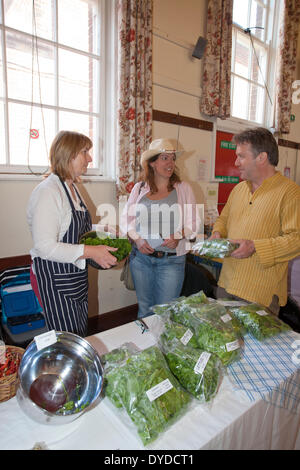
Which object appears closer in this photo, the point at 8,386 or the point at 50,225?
the point at 8,386

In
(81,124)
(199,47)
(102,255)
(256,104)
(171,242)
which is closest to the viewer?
(102,255)

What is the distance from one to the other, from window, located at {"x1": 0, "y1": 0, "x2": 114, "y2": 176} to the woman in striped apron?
968mm

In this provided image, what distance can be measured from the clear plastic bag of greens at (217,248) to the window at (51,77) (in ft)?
5.06

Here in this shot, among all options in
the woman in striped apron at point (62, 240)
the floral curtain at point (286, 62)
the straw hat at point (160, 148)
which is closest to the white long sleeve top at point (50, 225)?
the woman in striped apron at point (62, 240)

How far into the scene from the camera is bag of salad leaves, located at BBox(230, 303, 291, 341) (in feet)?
3.78

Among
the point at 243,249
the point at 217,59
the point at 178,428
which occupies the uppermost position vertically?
the point at 217,59

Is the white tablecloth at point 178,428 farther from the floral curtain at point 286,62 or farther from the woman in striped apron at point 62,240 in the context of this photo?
the floral curtain at point 286,62

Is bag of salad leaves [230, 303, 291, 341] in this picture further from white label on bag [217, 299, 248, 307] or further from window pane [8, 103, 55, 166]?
window pane [8, 103, 55, 166]

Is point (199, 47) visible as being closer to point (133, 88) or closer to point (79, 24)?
point (133, 88)

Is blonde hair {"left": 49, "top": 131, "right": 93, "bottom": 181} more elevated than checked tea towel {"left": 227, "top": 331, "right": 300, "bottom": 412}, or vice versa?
blonde hair {"left": 49, "top": 131, "right": 93, "bottom": 181}

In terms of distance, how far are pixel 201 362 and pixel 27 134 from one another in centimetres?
208

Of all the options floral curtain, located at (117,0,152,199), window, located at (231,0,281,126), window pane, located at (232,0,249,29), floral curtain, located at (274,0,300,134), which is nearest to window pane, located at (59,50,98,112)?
floral curtain, located at (117,0,152,199)

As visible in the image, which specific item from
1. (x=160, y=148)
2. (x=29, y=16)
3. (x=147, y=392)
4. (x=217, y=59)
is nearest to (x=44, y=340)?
(x=147, y=392)

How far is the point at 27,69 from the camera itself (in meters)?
2.16
